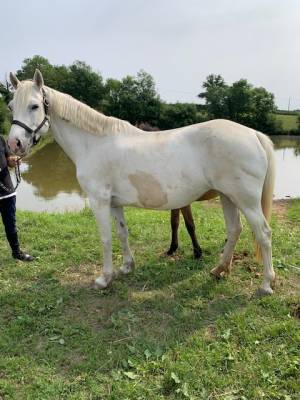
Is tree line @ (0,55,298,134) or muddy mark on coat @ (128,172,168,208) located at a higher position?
tree line @ (0,55,298,134)

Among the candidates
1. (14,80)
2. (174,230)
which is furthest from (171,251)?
(14,80)

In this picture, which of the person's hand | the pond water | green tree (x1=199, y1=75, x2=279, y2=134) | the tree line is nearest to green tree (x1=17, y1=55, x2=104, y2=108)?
the tree line

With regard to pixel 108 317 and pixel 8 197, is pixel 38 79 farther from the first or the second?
pixel 108 317

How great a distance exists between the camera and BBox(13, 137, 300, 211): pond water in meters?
11.2

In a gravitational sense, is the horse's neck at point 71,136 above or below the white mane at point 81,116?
below

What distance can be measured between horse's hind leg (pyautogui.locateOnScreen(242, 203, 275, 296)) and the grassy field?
0.49 ft

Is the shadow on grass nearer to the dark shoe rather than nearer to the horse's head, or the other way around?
the dark shoe

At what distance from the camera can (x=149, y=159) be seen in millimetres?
3568

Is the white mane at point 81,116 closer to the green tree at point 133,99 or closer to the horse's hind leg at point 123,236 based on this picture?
the horse's hind leg at point 123,236

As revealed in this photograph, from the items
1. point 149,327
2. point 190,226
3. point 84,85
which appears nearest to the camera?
point 149,327

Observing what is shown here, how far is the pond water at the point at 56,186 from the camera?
11188 mm

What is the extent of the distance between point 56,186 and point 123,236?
10.6 metres

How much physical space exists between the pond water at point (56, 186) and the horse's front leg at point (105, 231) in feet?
17.4

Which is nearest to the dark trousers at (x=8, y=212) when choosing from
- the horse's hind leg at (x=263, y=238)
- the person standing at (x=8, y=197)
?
the person standing at (x=8, y=197)
